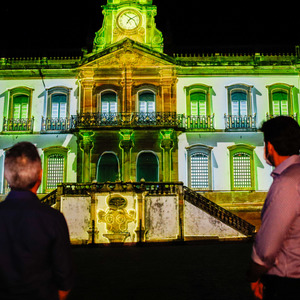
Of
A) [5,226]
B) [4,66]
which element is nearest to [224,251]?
[5,226]

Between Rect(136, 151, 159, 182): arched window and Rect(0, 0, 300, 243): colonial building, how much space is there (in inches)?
2.5

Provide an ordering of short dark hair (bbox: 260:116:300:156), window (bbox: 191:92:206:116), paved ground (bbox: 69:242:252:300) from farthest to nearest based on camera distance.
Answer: window (bbox: 191:92:206:116) < paved ground (bbox: 69:242:252:300) < short dark hair (bbox: 260:116:300:156)

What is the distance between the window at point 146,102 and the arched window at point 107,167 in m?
3.58

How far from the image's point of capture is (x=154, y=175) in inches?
998

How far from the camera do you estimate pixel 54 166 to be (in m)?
25.8

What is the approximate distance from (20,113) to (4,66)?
327cm

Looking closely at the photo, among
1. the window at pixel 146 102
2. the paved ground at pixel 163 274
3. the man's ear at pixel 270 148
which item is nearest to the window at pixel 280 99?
the window at pixel 146 102

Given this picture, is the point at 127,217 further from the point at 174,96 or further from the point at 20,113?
the point at 20,113

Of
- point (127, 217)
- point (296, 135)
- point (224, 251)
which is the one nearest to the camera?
point (296, 135)

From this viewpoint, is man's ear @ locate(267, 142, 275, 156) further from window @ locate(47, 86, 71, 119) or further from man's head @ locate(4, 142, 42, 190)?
window @ locate(47, 86, 71, 119)

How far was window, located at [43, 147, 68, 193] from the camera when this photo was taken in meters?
25.7

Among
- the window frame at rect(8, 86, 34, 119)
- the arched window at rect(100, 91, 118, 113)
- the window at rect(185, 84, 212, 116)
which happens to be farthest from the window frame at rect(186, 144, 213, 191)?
the window frame at rect(8, 86, 34, 119)

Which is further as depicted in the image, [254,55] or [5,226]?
[254,55]

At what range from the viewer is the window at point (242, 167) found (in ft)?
83.5
